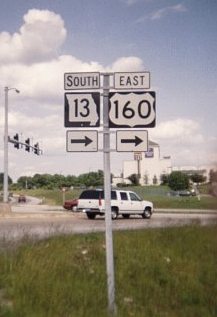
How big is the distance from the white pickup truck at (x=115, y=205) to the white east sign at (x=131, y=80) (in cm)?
2514

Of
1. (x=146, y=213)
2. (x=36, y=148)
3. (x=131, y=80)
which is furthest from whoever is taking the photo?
(x=36, y=148)

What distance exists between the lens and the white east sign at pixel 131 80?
28.2 ft

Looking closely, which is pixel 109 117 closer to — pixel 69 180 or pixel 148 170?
pixel 69 180

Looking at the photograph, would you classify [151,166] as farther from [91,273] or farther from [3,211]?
[91,273]

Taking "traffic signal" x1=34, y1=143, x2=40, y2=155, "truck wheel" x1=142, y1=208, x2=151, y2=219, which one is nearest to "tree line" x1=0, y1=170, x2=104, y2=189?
"traffic signal" x1=34, y1=143, x2=40, y2=155

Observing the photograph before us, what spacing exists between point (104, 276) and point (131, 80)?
3.19 m

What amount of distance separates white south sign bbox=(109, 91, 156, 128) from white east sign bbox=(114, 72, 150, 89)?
15 cm

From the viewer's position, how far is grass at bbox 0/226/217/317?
811 cm

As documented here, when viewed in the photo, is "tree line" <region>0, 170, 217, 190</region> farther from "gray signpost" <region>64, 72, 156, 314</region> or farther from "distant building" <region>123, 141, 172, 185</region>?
"gray signpost" <region>64, 72, 156, 314</region>

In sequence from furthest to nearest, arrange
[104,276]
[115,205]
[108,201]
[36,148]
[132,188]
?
[132,188]
[36,148]
[115,205]
[104,276]
[108,201]

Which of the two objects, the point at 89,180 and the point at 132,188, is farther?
the point at 89,180

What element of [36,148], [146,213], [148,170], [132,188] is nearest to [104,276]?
[146,213]

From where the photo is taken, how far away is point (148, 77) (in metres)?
8.59

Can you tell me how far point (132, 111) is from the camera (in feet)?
27.6
